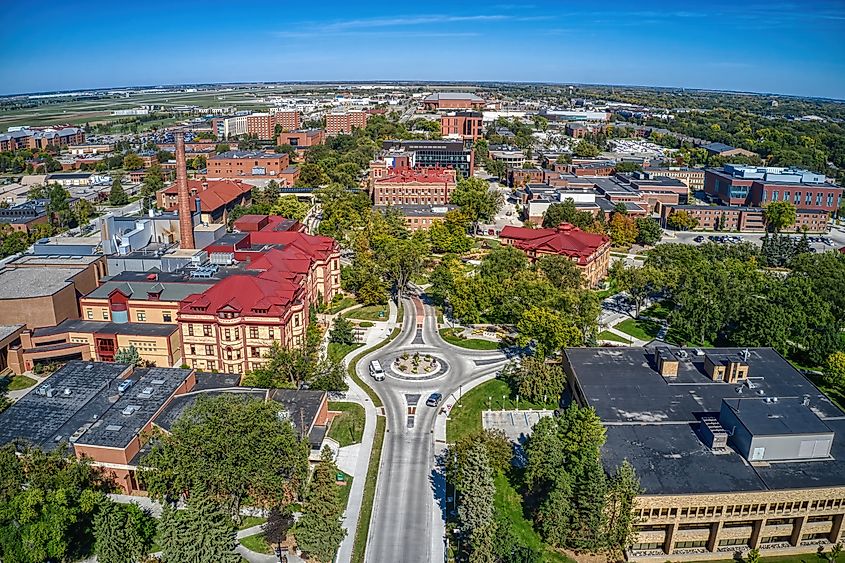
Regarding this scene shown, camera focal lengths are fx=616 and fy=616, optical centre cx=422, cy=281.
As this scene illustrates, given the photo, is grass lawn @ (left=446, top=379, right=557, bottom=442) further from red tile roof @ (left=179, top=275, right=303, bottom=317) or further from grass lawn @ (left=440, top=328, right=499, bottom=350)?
red tile roof @ (left=179, top=275, right=303, bottom=317)

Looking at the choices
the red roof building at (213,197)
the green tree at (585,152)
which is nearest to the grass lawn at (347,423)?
the red roof building at (213,197)

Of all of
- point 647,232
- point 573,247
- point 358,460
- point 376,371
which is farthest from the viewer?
point 647,232

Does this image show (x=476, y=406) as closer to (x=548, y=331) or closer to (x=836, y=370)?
(x=548, y=331)

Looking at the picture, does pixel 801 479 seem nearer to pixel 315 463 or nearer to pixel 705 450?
pixel 705 450

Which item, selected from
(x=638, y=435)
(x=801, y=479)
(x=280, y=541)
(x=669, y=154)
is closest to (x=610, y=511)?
(x=638, y=435)

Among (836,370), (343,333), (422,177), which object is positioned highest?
(422,177)

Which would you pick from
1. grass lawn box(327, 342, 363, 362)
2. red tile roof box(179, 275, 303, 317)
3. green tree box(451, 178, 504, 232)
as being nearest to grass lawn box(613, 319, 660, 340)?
grass lawn box(327, 342, 363, 362)

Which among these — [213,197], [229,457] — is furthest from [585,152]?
[229,457]
